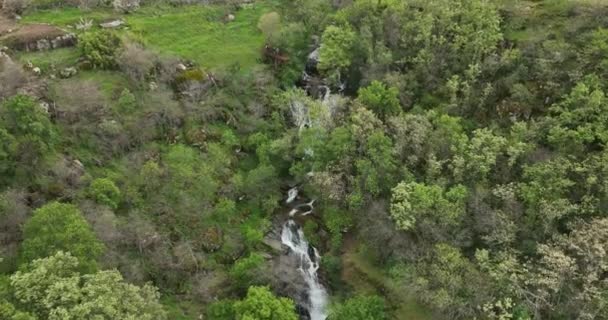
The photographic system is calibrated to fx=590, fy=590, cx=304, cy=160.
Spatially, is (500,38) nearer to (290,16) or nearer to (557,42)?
(557,42)

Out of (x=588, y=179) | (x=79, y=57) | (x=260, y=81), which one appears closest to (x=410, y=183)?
(x=588, y=179)

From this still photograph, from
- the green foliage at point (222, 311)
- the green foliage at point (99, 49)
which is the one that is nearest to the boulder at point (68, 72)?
the green foliage at point (99, 49)

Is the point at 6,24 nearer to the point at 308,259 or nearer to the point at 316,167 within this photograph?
the point at 316,167

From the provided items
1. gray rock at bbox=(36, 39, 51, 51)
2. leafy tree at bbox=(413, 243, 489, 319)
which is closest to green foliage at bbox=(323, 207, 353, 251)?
leafy tree at bbox=(413, 243, 489, 319)

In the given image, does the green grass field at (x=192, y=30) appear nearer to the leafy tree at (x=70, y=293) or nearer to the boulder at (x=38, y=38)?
the boulder at (x=38, y=38)

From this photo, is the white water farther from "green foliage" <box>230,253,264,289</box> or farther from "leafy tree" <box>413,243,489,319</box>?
"leafy tree" <box>413,243,489,319</box>

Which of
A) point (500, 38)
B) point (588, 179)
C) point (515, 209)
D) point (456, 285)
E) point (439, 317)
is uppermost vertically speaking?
point (500, 38)
